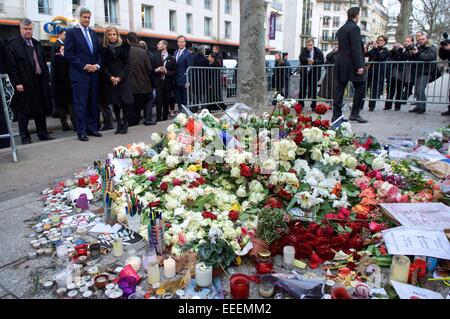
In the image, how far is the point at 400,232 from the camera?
9.34ft

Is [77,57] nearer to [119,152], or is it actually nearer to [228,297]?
[119,152]

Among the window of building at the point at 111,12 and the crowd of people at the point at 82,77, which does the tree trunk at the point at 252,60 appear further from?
the window of building at the point at 111,12

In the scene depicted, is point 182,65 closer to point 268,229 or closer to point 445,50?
point 445,50

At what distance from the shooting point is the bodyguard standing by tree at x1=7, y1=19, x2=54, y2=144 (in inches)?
249

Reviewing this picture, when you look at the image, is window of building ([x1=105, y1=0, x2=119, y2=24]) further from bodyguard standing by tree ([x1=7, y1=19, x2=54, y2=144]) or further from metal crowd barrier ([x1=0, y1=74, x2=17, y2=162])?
metal crowd barrier ([x1=0, y1=74, x2=17, y2=162])

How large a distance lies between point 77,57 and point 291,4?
50503 millimetres

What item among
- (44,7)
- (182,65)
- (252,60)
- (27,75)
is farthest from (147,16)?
(27,75)

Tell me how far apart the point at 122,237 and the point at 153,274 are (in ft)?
2.72

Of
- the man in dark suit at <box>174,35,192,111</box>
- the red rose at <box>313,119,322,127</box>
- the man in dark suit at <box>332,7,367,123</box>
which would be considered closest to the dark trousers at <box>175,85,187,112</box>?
the man in dark suit at <box>174,35,192,111</box>

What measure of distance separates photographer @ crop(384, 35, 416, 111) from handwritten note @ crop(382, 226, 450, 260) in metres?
7.60

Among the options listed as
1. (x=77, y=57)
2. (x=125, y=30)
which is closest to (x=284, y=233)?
(x=77, y=57)

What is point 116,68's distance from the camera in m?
7.17

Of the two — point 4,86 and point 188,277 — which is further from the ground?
point 4,86
